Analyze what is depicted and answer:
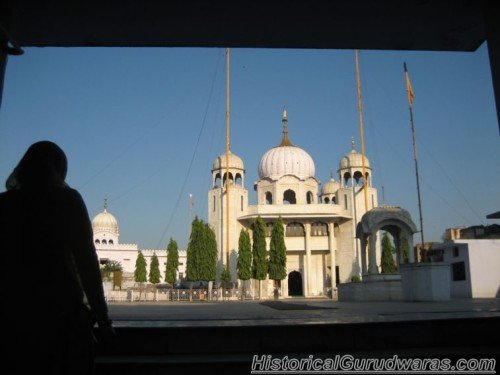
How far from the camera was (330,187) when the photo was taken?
4594 centimetres

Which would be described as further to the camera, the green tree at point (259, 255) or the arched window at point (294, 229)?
the arched window at point (294, 229)

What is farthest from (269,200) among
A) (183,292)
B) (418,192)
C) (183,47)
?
(183,47)

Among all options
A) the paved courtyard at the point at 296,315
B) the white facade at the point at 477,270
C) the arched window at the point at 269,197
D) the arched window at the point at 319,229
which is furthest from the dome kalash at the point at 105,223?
the paved courtyard at the point at 296,315

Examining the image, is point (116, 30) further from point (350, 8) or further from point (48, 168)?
point (48, 168)

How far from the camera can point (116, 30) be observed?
4156 millimetres

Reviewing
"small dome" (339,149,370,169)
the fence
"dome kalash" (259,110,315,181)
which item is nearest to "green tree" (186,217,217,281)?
the fence

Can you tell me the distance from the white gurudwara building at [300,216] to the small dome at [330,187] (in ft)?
14.1

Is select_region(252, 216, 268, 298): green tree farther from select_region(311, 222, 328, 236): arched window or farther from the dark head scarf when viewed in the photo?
the dark head scarf

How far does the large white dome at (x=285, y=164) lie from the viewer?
40.6 meters

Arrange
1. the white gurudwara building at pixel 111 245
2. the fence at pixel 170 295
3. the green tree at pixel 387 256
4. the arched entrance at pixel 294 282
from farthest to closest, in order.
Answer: the white gurudwara building at pixel 111 245, the arched entrance at pixel 294 282, the green tree at pixel 387 256, the fence at pixel 170 295

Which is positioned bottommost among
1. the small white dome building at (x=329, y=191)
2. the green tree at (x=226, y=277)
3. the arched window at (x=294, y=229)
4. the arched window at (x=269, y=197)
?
the green tree at (x=226, y=277)

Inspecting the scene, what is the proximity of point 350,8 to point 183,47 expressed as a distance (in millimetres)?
1719

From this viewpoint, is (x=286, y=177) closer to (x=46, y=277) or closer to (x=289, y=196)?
(x=289, y=196)

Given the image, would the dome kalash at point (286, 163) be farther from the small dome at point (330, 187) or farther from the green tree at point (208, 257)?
the green tree at point (208, 257)
